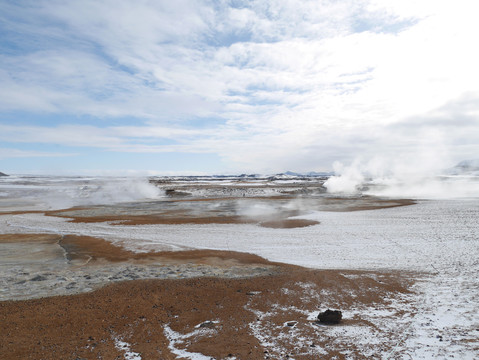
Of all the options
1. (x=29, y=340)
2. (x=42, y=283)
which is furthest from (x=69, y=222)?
(x=29, y=340)

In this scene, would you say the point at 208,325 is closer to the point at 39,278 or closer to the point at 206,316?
the point at 206,316

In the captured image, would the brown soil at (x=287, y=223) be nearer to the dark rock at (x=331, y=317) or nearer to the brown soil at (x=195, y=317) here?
the brown soil at (x=195, y=317)

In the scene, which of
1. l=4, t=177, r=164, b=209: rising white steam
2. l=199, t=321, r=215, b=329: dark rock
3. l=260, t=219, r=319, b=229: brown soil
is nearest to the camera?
l=199, t=321, r=215, b=329: dark rock

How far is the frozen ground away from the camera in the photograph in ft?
30.7

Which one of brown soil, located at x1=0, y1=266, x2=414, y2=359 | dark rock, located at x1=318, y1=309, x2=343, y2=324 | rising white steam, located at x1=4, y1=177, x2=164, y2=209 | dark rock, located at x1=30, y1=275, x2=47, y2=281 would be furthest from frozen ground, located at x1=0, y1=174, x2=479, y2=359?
rising white steam, located at x1=4, y1=177, x2=164, y2=209

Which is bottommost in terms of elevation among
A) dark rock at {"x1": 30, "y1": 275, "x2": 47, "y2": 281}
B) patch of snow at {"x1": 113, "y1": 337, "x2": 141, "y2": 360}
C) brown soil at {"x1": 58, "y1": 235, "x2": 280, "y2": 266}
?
brown soil at {"x1": 58, "y1": 235, "x2": 280, "y2": 266}

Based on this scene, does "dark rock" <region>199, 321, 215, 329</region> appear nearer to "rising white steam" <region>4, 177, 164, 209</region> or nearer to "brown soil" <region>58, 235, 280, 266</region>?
"brown soil" <region>58, 235, 280, 266</region>

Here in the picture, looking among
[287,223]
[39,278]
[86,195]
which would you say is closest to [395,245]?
[287,223]

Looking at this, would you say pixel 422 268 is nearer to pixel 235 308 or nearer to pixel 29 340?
pixel 235 308

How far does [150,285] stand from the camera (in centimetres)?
1394

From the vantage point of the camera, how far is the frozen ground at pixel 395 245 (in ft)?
30.7

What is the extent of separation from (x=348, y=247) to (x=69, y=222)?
3098 cm

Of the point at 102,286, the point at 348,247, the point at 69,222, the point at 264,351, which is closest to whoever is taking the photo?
the point at 264,351

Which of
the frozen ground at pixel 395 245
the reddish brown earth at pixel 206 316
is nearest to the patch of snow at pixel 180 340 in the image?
the reddish brown earth at pixel 206 316
